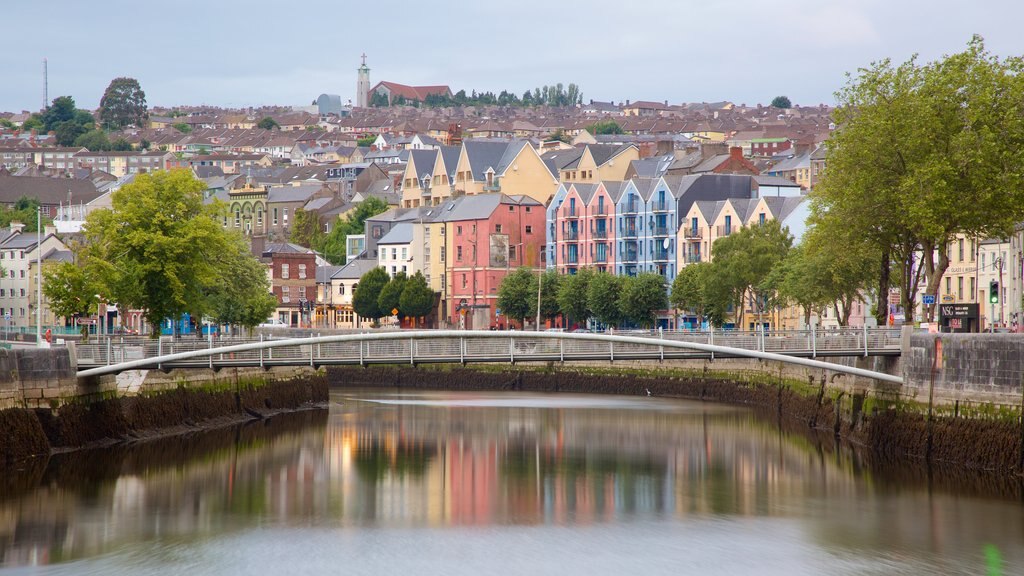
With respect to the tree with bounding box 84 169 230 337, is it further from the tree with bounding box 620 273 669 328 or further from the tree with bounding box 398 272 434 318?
the tree with bounding box 398 272 434 318

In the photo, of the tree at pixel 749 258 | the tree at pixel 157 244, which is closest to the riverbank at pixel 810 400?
the tree at pixel 749 258

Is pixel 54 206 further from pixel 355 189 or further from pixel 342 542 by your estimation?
pixel 342 542

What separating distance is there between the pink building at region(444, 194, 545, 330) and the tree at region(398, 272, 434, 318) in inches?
98.4

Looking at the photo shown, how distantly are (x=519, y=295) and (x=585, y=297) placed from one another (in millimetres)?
8477

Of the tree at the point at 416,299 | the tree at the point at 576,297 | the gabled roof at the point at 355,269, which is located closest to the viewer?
the tree at the point at 576,297

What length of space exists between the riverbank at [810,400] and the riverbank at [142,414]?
20924mm

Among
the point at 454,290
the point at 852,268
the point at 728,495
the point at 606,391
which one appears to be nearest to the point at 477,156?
the point at 454,290

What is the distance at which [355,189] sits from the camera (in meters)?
197

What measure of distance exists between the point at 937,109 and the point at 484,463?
20666 millimetres

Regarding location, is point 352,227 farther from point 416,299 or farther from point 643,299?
point 643,299

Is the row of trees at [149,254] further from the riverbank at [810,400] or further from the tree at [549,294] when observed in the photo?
the tree at [549,294]

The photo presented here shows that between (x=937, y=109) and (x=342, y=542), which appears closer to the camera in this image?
(x=342, y=542)

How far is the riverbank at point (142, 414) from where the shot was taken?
49.6 meters

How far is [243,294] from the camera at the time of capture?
8488cm
